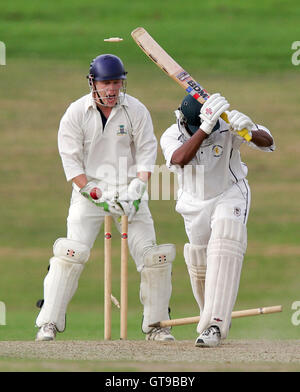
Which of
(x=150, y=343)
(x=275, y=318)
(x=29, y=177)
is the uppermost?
(x=29, y=177)

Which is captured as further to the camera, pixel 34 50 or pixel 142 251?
pixel 34 50

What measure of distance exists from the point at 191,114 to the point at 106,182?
2.63 ft

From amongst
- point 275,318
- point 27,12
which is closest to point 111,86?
point 275,318

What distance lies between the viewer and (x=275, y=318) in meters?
11.6

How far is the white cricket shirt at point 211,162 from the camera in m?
7.83

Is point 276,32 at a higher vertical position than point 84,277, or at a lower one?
higher

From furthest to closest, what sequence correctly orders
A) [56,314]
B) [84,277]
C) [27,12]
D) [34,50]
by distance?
[27,12], [34,50], [84,277], [56,314]

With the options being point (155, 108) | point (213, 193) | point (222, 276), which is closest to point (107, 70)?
point (213, 193)

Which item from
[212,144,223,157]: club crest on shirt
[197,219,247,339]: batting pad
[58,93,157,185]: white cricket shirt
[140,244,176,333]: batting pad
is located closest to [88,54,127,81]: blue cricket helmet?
[58,93,157,185]: white cricket shirt

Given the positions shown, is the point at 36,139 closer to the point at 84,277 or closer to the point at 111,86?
the point at 84,277

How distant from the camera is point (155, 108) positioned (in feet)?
61.7

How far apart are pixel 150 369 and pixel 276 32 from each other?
17771 millimetres

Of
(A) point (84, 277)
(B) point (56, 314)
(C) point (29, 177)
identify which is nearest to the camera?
(B) point (56, 314)

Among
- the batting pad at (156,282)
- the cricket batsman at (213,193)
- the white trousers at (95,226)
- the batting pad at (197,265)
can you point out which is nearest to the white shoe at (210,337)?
the cricket batsman at (213,193)
